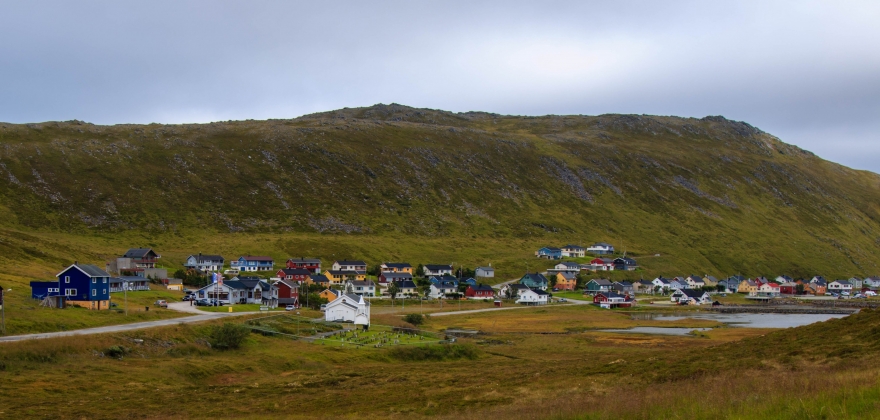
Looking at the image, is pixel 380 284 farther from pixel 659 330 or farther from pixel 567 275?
pixel 659 330

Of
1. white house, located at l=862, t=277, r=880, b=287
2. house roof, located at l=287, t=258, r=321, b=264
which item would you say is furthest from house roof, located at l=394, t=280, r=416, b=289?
white house, located at l=862, t=277, r=880, b=287

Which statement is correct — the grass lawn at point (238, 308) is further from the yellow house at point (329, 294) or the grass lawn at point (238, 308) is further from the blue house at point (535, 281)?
the blue house at point (535, 281)

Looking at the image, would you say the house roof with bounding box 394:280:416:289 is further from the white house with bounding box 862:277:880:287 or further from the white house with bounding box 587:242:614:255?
the white house with bounding box 862:277:880:287

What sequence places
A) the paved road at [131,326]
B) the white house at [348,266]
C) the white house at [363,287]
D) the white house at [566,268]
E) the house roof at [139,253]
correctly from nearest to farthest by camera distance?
the paved road at [131,326], the house roof at [139,253], the white house at [363,287], the white house at [348,266], the white house at [566,268]

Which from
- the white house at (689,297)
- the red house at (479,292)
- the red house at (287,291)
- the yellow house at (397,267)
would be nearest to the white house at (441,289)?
the red house at (479,292)

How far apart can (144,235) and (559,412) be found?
157 m

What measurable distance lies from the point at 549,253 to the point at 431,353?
11690 centimetres

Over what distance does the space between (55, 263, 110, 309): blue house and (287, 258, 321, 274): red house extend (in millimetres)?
69999

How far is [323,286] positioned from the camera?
411 feet

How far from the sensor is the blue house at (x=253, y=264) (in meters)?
134

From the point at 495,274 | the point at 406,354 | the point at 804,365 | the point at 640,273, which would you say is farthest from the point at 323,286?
the point at 804,365

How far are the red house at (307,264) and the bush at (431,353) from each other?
8268 cm

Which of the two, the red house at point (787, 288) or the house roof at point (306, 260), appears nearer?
the house roof at point (306, 260)

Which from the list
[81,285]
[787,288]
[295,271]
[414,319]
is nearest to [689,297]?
[787,288]
